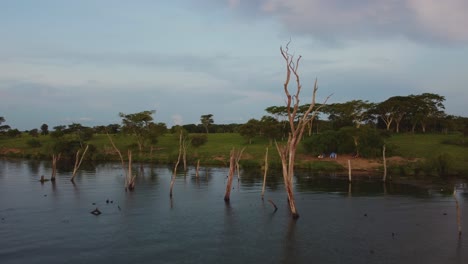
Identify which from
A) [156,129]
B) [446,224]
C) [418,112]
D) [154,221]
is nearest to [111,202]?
[154,221]

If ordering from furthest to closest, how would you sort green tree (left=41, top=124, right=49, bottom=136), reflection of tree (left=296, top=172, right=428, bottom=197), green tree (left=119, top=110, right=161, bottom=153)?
1. green tree (left=41, top=124, right=49, bottom=136)
2. green tree (left=119, top=110, right=161, bottom=153)
3. reflection of tree (left=296, top=172, right=428, bottom=197)

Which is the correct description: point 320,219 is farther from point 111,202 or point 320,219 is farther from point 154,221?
point 111,202

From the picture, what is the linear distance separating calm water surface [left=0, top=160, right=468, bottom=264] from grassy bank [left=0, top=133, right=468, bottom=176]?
10121 millimetres

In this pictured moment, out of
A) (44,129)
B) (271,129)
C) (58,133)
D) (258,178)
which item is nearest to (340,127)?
(271,129)

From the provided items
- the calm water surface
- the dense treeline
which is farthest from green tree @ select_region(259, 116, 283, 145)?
the calm water surface

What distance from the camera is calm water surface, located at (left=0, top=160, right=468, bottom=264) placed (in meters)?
24.0

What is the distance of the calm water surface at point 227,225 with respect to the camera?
78.6 feet

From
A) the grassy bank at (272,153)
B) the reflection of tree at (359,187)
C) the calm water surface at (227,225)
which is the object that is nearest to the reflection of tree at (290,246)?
the calm water surface at (227,225)

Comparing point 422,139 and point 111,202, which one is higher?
point 422,139

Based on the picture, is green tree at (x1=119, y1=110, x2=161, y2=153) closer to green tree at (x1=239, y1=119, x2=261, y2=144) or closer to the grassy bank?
the grassy bank

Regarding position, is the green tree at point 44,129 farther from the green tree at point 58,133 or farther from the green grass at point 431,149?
the green grass at point 431,149

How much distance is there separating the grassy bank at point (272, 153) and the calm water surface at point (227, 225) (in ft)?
33.2

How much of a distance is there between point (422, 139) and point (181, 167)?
4918 centimetres

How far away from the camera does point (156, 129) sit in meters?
86.7
